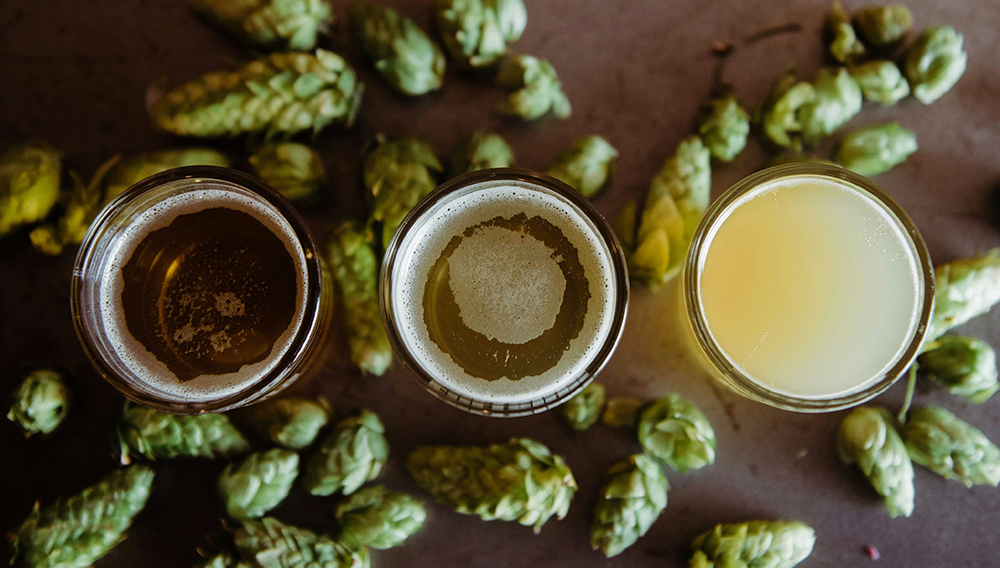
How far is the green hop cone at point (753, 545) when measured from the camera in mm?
1188

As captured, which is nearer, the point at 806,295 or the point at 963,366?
the point at 806,295

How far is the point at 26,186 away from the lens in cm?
118

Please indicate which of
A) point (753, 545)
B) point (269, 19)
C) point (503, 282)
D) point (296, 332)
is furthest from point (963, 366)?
point (269, 19)

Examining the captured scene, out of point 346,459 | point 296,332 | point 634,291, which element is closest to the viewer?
point 296,332

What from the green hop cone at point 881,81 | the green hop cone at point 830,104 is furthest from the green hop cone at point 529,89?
the green hop cone at point 881,81

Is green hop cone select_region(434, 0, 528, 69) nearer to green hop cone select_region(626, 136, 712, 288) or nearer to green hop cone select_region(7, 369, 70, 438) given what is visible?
green hop cone select_region(626, 136, 712, 288)

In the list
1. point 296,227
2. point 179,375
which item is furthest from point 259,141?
point 179,375

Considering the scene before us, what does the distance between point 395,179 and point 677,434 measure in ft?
2.38

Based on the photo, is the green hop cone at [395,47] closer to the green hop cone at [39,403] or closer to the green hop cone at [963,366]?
the green hop cone at [39,403]

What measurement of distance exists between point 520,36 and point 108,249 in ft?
2.88

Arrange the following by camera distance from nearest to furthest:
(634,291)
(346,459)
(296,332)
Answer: (296,332) < (346,459) < (634,291)

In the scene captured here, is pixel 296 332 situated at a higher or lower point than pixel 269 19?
lower

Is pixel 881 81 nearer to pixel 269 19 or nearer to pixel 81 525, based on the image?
pixel 269 19

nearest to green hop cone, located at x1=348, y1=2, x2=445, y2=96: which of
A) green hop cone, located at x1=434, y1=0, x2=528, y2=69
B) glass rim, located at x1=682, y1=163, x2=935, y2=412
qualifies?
green hop cone, located at x1=434, y1=0, x2=528, y2=69
